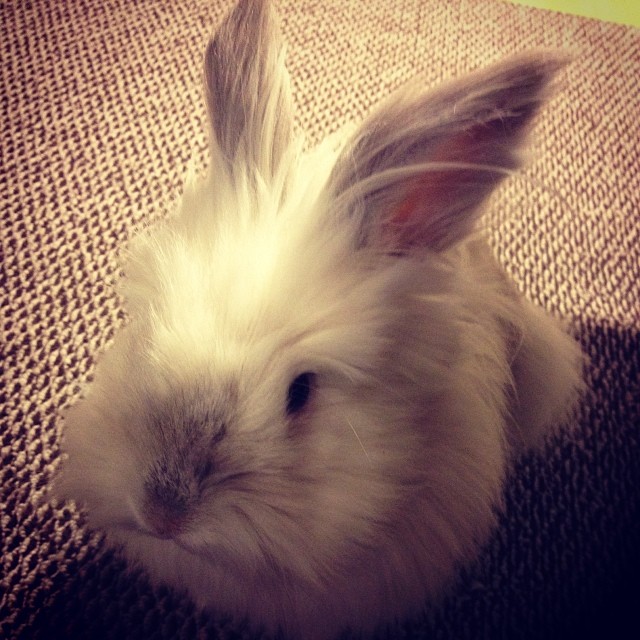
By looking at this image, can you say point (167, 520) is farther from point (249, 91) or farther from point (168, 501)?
point (249, 91)

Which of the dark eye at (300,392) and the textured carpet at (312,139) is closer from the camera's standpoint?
the dark eye at (300,392)

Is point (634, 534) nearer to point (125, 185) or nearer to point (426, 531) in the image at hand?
point (426, 531)

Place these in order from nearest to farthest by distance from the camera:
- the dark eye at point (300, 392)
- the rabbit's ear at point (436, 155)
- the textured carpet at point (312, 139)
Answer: the rabbit's ear at point (436, 155)
the dark eye at point (300, 392)
the textured carpet at point (312, 139)

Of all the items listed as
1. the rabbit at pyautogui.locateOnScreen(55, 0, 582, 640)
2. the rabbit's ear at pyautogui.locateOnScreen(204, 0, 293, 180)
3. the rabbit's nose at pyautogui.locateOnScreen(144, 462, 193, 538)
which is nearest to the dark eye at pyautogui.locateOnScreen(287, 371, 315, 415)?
the rabbit at pyautogui.locateOnScreen(55, 0, 582, 640)

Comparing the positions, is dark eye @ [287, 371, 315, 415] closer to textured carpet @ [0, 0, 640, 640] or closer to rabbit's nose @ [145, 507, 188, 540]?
rabbit's nose @ [145, 507, 188, 540]

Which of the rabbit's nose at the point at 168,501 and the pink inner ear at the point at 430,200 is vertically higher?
the pink inner ear at the point at 430,200

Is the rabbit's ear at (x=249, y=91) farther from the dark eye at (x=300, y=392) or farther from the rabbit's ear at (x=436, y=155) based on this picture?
the dark eye at (x=300, y=392)

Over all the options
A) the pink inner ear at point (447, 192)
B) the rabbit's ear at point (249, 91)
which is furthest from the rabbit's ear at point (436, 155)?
the rabbit's ear at point (249, 91)
